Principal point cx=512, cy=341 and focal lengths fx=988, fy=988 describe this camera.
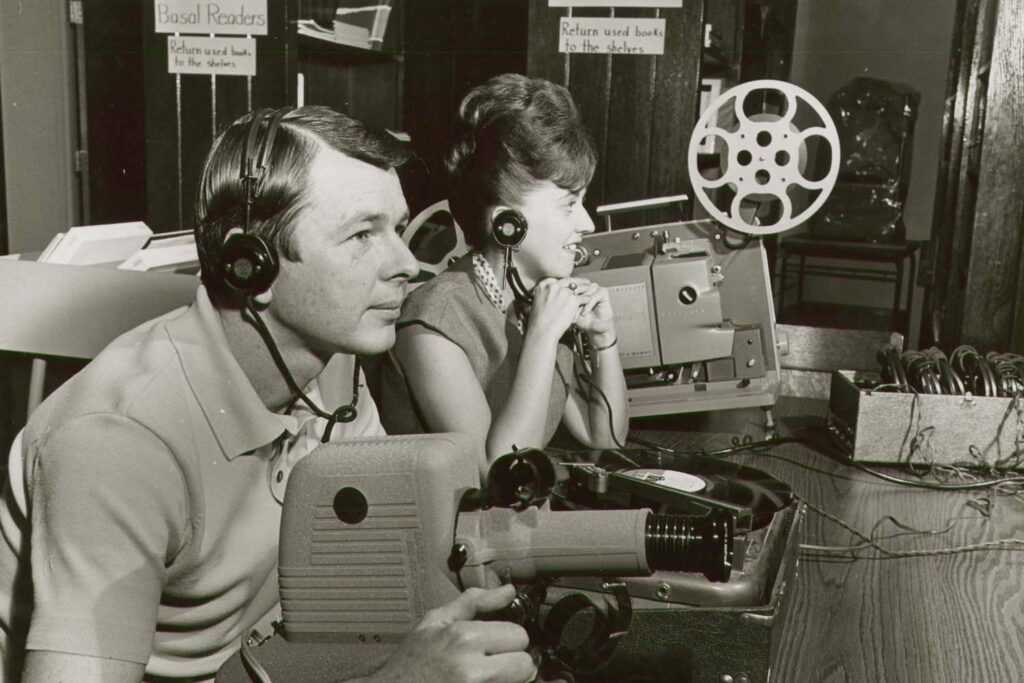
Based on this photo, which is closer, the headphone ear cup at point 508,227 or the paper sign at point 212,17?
the headphone ear cup at point 508,227

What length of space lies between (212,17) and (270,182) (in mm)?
2033

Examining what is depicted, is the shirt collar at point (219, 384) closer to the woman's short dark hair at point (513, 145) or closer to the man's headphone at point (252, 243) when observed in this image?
the man's headphone at point (252, 243)

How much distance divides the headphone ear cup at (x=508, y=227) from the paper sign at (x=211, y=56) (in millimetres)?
1472

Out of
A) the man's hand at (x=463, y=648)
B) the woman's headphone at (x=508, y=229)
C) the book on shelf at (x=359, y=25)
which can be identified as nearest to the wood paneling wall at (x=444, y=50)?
the book on shelf at (x=359, y=25)

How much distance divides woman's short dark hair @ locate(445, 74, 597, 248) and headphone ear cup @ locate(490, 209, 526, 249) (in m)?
0.10

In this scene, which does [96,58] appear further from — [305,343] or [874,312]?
[874,312]

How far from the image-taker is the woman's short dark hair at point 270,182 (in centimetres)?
103

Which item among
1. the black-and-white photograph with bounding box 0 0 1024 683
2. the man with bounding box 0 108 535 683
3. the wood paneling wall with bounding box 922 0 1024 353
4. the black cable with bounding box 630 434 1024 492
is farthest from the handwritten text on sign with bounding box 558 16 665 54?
the man with bounding box 0 108 535 683

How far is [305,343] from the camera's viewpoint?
110cm

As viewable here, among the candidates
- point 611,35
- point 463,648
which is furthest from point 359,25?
point 463,648

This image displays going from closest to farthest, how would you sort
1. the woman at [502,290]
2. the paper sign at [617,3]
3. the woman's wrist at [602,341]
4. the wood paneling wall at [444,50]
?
the woman at [502,290], the woman's wrist at [602,341], the paper sign at [617,3], the wood paneling wall at [444,50]

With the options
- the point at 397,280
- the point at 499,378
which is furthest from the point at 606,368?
the point at 397,280

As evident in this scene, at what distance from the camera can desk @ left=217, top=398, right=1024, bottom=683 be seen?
118 cm

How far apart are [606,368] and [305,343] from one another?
3.26 feet
